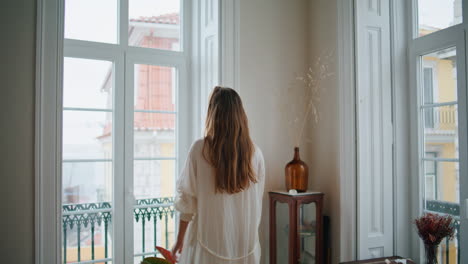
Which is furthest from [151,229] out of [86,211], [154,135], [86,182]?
[154,135]

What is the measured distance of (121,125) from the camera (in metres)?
2.90

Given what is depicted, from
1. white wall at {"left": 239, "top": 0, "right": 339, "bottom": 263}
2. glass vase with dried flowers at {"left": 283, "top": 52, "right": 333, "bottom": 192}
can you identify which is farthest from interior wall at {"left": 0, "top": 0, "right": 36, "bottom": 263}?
glass vase with dried flowers at {"left": 283, "top": 52, "right": 333, "bottom": 192}

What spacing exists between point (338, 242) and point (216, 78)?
1544 millimetres

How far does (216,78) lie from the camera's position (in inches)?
114

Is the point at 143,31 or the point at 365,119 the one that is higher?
the point at 143,31

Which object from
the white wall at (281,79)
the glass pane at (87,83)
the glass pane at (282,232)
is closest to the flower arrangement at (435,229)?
the white wall at (281,79)

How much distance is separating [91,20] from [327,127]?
200cm

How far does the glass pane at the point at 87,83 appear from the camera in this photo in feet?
9.01

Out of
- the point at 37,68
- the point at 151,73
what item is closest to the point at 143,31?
the point at 151,73

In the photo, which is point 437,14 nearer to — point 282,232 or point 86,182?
point 282,232

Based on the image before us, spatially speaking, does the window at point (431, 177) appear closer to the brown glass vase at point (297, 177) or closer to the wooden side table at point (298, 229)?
the wooden side table at point (298, 229)

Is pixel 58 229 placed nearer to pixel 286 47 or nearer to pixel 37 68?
pixel 37 68

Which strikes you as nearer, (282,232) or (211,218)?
(211,218)

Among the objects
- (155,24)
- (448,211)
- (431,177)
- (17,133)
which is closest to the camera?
(17,133)
